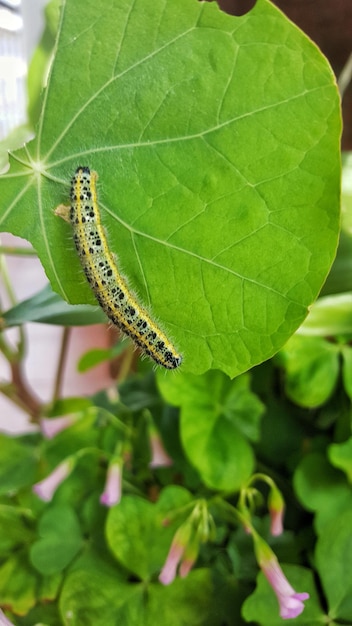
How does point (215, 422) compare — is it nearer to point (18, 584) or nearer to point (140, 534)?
point (140, 534)

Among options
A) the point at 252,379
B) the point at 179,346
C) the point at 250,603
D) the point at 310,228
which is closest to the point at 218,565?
the point at 250,603

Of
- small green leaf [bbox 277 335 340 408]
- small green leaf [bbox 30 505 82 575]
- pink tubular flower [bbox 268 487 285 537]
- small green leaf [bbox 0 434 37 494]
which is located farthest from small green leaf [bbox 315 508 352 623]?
small green leaf [bbox 0 434 37 494]

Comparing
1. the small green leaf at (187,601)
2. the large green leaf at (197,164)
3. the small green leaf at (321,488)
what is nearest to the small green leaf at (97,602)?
the small green leaf at (187,601)

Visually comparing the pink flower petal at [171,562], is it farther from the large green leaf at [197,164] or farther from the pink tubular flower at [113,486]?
the large green leaf at [197,164]

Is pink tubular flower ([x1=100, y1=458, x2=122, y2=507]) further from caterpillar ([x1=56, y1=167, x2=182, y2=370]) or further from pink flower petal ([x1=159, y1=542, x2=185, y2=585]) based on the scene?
caterpillar ([x1=56, y1=167, x2=182, y2=370])

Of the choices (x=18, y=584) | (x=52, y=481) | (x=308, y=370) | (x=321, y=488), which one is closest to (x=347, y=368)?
(x=308, y=370)

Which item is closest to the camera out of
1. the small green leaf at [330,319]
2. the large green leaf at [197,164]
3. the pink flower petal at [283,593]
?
the large green leaf at [197,164]

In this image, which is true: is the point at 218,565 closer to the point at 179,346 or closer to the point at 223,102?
the point at 179,346
